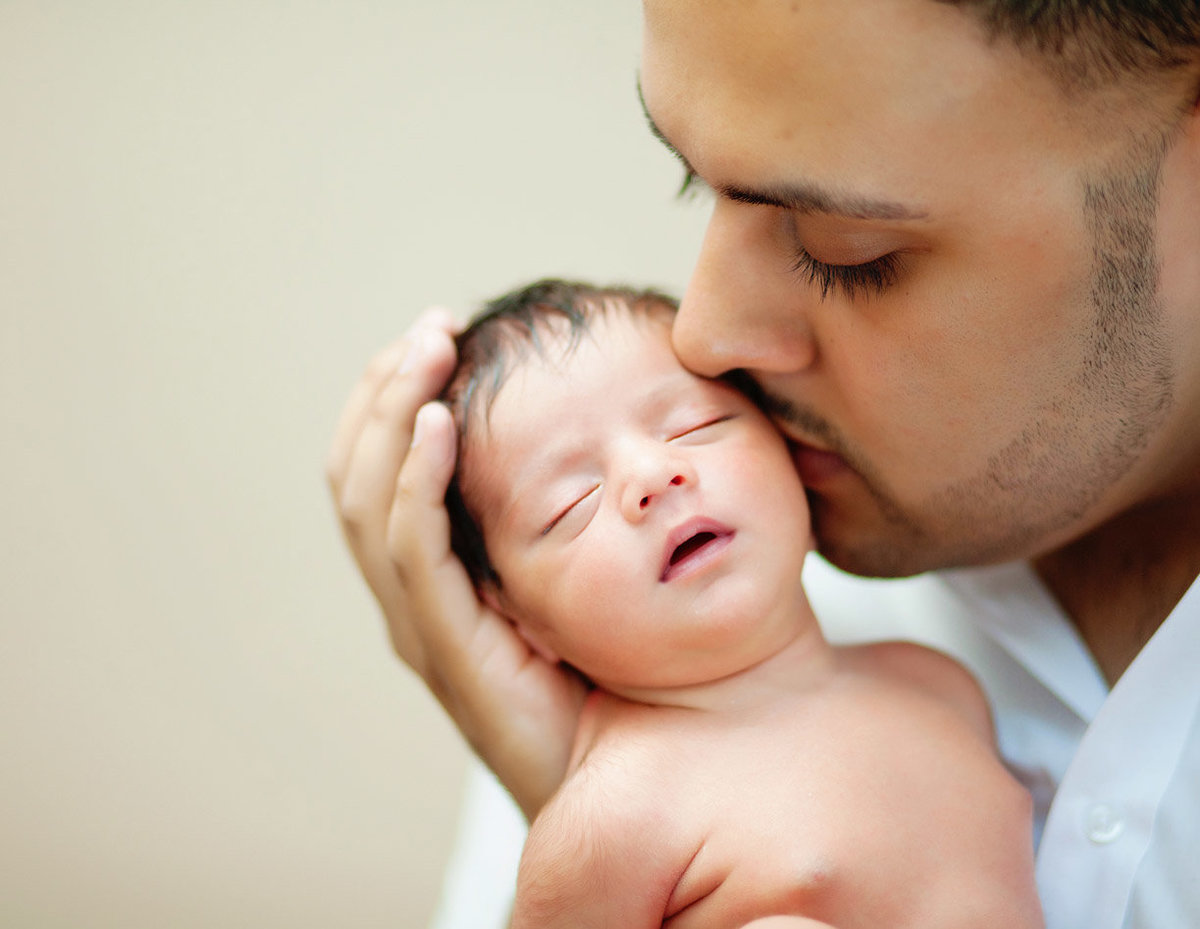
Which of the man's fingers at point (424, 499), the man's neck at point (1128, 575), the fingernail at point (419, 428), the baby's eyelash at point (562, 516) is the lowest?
the man's neck at point (1128, 575)

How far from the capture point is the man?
908 mm

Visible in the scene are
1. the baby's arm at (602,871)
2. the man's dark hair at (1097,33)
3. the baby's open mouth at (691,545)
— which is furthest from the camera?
the baby's open mouth at (691,545)

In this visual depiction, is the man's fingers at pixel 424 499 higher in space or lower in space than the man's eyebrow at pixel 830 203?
lower

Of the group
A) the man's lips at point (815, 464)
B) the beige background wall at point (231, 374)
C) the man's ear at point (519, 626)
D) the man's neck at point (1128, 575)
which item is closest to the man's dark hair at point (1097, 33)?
the man's lips at point (815, 464)

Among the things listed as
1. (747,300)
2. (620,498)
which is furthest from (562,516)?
(747,300)

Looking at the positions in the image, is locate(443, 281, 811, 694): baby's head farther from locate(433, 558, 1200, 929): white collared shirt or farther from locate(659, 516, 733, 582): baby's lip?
locate(433, 558, 1200, 929): white collared shirt

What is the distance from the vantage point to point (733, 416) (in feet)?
3.87

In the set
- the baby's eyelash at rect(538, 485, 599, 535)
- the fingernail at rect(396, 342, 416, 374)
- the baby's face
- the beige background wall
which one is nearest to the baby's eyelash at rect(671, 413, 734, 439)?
the baby's face

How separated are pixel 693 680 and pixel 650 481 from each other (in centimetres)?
21

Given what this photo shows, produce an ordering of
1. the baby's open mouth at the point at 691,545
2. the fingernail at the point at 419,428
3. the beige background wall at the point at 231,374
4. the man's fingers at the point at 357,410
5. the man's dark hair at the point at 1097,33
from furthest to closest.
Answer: the beige background wall at the point at 231,374
the man's fingers at the point at 357,410
the fingernail at the point at 419,428
the baby's open mouth at the point at 691,545
the man's dark hair at the point at 1097,33

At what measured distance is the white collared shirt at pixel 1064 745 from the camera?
41.6 inches

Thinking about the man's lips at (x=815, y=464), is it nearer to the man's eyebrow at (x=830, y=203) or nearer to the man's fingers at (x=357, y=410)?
the man's eyebrow at (x=830, y=203)

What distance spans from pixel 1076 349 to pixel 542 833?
675mm

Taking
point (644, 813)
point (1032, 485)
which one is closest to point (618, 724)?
point (644, 813)
